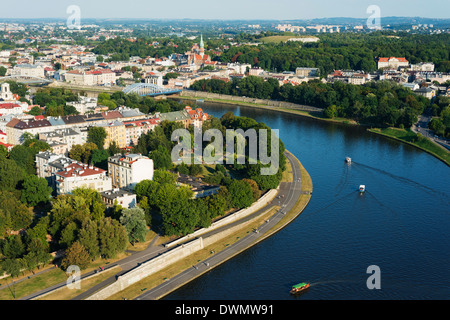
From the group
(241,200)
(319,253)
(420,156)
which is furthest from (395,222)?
(420,156)

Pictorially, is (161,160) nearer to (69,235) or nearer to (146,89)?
(69,235)

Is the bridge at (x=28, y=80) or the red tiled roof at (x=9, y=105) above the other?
the bridge at (x=28, y=80)

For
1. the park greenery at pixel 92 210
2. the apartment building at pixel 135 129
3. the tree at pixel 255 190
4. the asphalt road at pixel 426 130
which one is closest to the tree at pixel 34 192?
the park greenery at pixel 92 210

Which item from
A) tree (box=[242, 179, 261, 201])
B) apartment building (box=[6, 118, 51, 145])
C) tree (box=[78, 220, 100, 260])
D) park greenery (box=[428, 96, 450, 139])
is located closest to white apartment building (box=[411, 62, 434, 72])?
park greenery (box=[428, 96, 450, 139])

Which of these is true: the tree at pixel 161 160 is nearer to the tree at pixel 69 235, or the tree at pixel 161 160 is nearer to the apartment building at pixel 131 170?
the apartment building at pixel 131 170

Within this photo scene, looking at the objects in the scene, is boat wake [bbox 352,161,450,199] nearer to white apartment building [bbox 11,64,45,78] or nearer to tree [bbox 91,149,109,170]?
tree [bbox 91,149,109,170]

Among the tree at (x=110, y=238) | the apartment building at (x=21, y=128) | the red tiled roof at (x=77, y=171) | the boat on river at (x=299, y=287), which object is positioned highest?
the apartment building at (x=21, y=128)
